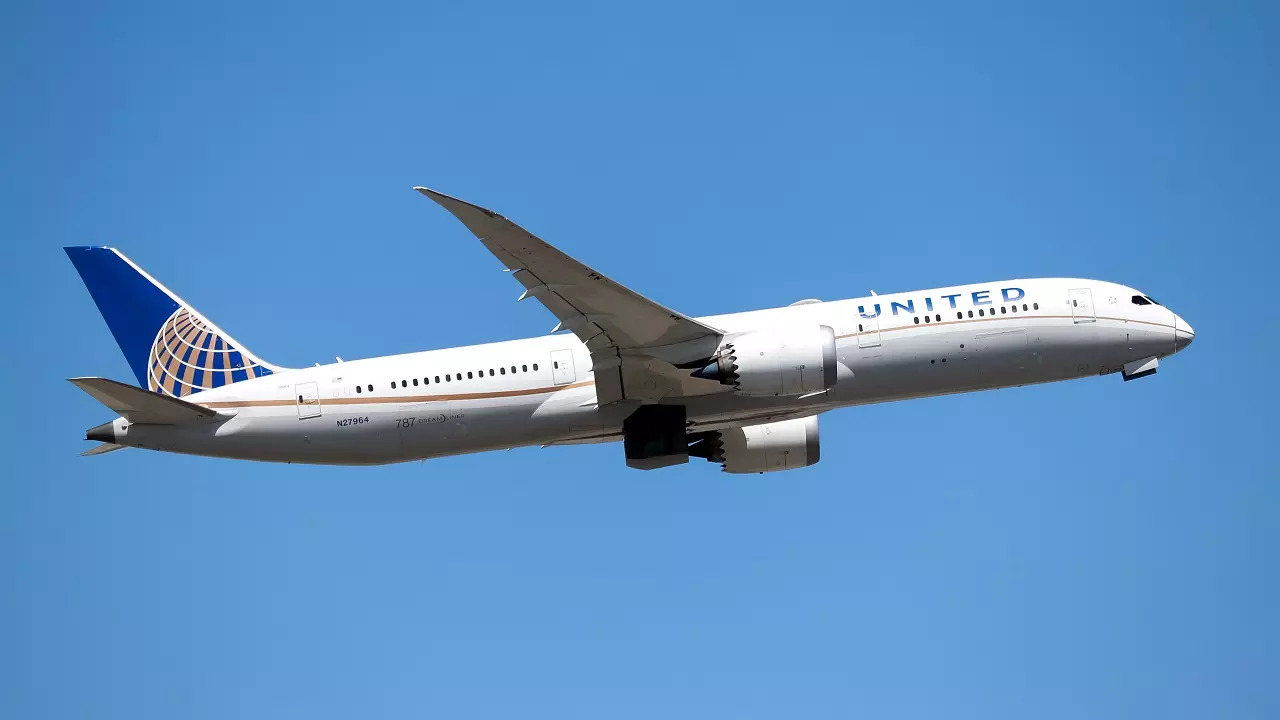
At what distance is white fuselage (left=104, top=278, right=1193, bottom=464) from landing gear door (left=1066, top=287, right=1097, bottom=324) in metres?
0.04

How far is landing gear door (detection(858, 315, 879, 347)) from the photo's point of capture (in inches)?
1505

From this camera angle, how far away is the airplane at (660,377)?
37406mm

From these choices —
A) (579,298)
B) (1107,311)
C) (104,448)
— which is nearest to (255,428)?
(104,448)

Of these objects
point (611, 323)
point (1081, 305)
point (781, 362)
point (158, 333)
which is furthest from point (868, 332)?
point (158, 333)

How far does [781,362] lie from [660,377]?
→ 3329 millimetres

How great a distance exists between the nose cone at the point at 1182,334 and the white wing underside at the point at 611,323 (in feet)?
42.5

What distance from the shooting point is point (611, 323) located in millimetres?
36844

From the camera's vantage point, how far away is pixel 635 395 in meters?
38.4

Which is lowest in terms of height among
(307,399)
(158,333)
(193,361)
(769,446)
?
(769,446)

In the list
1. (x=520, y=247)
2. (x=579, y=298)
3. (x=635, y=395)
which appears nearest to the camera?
(x=520, y=247)

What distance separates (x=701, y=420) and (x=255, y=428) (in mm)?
11922

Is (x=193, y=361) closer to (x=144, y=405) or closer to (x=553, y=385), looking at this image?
(x=144, y=405)

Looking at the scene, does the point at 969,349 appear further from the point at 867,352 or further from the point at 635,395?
the point at 635,395

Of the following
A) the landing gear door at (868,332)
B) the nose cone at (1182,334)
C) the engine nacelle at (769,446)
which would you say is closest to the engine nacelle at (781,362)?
the landing gear door at (868,332)
